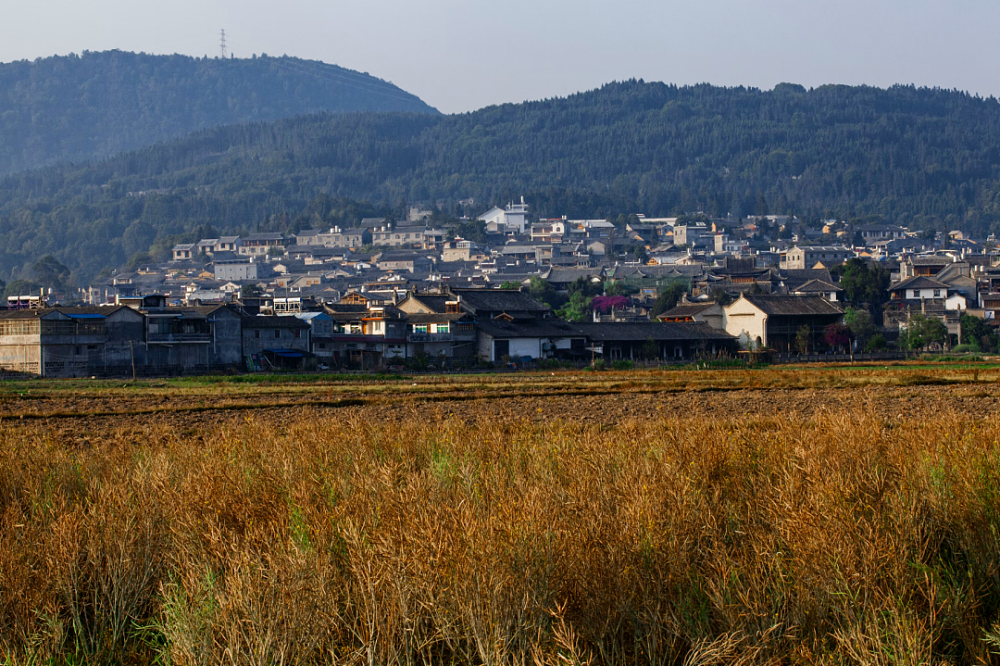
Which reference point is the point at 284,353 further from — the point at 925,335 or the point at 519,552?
the point at 519,552

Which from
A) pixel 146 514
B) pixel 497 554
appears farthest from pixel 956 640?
pixel 146 514

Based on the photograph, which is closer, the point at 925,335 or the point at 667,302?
the point at 925,335

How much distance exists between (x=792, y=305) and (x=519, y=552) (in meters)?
60.7

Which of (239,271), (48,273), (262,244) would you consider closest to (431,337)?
(48,273)

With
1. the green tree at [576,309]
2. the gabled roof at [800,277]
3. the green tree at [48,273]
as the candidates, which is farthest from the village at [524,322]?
the green tree at [48,273]

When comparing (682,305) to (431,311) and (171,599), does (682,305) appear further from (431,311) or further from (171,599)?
(171,599)

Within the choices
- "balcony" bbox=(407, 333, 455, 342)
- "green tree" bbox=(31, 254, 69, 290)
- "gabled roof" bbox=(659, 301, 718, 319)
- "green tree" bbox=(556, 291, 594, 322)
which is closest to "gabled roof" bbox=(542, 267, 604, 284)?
"green tree" bbox=(556, 291, 594, 322)

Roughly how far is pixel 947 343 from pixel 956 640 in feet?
205

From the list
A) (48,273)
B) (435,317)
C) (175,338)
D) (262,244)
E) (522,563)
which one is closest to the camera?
(522,563)

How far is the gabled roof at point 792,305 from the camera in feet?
211

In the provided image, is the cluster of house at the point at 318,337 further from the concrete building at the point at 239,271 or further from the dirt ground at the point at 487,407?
the concrete building at the point at 239,271

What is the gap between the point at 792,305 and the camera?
215 feet

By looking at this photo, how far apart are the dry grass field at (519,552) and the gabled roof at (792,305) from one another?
168 ft

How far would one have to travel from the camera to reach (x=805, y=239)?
176 m
